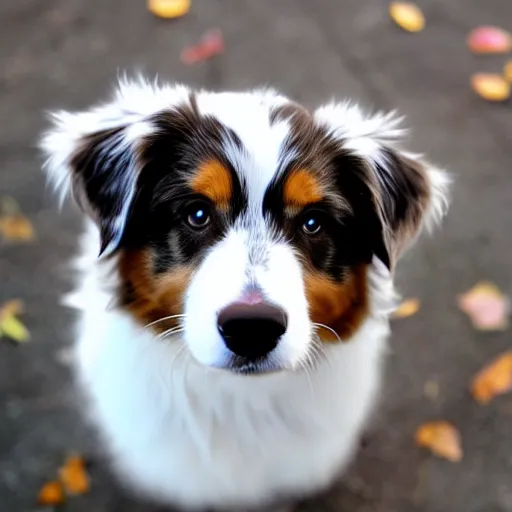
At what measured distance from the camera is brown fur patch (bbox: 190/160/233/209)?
1863 mm

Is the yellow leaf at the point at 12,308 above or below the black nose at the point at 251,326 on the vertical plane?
below

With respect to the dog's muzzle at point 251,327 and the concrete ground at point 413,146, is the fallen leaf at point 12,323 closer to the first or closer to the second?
the concrete ground at point 413,146

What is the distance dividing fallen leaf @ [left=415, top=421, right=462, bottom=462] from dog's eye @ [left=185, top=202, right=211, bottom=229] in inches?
61.1

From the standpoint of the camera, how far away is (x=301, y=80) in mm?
4023

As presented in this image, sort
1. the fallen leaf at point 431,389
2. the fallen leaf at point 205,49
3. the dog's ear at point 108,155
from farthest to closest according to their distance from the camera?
the fallen leaf at point 205,49, the fallen leaf at point 431,389, the dog's ear at point 108,155

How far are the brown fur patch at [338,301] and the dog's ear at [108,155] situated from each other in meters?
0.51

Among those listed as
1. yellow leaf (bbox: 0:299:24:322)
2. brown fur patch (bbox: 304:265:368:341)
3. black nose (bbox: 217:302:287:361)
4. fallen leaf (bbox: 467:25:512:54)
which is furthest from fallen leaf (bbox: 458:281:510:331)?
yellow leaf (bbox: 0:299:24:322)

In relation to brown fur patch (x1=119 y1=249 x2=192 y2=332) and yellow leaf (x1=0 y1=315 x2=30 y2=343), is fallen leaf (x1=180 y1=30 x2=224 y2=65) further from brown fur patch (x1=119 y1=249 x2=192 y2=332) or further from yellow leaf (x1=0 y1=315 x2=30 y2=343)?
brown fur patch (x1=119 y1=249 x2=192 y2=332)

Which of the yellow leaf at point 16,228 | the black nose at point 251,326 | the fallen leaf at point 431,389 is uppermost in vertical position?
the black nose at point 251,326

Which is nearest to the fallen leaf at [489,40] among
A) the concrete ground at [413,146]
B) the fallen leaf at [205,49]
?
the concrete ground at [413,146]

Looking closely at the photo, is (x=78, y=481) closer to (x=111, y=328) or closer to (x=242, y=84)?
(x=111, y=328)

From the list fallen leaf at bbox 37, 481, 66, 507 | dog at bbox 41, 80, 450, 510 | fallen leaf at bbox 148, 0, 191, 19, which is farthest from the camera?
fallen leaf at bbox 148, 0, 191, 19

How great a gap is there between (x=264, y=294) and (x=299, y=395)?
26.9 inches

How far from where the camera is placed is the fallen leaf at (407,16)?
4.33 m
